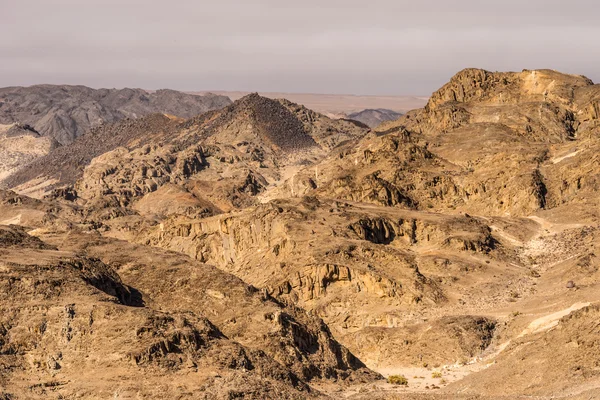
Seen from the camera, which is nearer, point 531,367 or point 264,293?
point 531,367

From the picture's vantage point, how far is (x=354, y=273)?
6631cm

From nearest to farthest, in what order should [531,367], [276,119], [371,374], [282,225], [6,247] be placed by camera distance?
[531,367] → [371,374] → [6,247] → [282,225] → [276,119]

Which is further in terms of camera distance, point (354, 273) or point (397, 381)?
point (354, 273)

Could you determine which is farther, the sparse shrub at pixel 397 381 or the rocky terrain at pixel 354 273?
the sparse shrub at pixel 397 381

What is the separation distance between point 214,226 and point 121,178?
6892 cm

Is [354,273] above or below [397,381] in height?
above

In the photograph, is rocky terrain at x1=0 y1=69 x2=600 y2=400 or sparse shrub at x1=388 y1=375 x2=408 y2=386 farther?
sparse shrub at x1=388 y1=375 x2=408 y2=386

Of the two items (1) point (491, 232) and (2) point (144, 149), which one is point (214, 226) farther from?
(2) point (144, 149)

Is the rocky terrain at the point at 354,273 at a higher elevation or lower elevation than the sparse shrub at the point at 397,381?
higher

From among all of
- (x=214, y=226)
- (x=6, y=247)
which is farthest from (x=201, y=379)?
(x=214, y=226)

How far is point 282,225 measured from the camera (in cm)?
7406

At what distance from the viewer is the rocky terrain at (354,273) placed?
38.9m

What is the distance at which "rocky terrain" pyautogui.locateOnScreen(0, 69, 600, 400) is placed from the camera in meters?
38.9

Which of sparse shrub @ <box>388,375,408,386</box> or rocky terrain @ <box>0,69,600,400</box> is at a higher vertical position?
rocky terrain @ <box>0,69,600,400</box>
